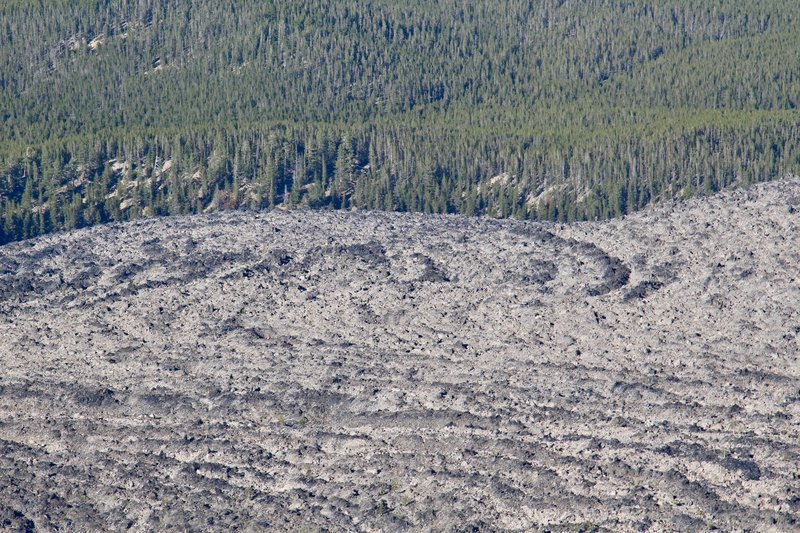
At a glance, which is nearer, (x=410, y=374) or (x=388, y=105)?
(x=410, y=374)

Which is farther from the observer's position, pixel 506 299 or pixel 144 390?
pixel 506 299

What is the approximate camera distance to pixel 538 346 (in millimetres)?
68062

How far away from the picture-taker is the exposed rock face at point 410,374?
188ft

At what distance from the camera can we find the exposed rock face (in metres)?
57.3

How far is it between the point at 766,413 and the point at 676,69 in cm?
10013

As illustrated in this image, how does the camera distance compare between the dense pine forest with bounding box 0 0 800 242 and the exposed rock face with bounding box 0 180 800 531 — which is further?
the dense pine forest with bounding box 0 0 800 242

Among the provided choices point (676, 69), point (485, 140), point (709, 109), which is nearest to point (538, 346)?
point (485, 140)

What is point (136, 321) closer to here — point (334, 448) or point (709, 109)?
point (334, 448)

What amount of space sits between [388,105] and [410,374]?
91.7 meters

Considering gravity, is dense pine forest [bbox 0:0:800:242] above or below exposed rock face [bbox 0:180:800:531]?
below

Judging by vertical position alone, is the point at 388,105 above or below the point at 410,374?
below

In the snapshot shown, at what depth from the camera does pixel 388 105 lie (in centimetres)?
15538

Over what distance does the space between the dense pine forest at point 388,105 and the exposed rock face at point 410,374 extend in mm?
38863

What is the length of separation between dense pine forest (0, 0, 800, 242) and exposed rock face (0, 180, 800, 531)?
3886 cm
